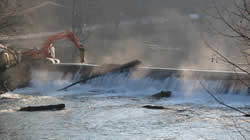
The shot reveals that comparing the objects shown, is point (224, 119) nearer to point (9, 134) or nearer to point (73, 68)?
point (9, 134)

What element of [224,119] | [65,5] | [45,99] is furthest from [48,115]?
[65,5]

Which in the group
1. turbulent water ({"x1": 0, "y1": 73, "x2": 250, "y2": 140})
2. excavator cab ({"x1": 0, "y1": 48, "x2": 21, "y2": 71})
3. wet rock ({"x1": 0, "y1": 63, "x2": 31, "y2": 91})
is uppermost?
excavator cab ({"x1": 0, "y1": 48, "x2": 21, "y2": 71})

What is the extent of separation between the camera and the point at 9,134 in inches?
465

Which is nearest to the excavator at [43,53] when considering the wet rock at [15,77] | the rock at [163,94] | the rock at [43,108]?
the wet rock at [15,77]

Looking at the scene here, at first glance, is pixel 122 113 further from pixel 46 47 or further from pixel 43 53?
pixel 43 53

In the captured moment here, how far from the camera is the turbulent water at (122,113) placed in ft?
39.5

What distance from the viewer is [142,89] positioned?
2220cm

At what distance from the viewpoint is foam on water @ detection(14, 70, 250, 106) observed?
1916 cm

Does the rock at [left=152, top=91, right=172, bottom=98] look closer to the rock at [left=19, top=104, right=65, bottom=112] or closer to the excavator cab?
the rock at [left=19, top=104, right=65, bottom=112]

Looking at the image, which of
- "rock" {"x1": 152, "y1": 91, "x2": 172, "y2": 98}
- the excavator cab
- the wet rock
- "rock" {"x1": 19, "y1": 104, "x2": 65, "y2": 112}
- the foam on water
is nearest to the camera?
"rock" {"x1": 19, "y1": 104, "x2": 65, "y2": 112}

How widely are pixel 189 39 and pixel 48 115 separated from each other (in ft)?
172

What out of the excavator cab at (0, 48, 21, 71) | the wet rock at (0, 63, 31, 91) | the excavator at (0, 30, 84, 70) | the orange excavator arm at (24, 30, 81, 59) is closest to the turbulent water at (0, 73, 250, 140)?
the wet rock at (0, 63, 31, 91)

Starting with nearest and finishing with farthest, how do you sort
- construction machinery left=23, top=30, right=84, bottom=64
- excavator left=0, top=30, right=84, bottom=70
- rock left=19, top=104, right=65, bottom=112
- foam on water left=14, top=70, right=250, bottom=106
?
rock left=19, top=104, right=65, bottom=112
foam on water left=14, top=70, right=250, bottom=106
excavator left=0, top=30, right=84, bottom=70
construction machinery left=23, top=30, right=84, bottom=64

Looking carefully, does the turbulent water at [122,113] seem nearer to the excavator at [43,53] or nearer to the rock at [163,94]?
the rock at [163,94]
